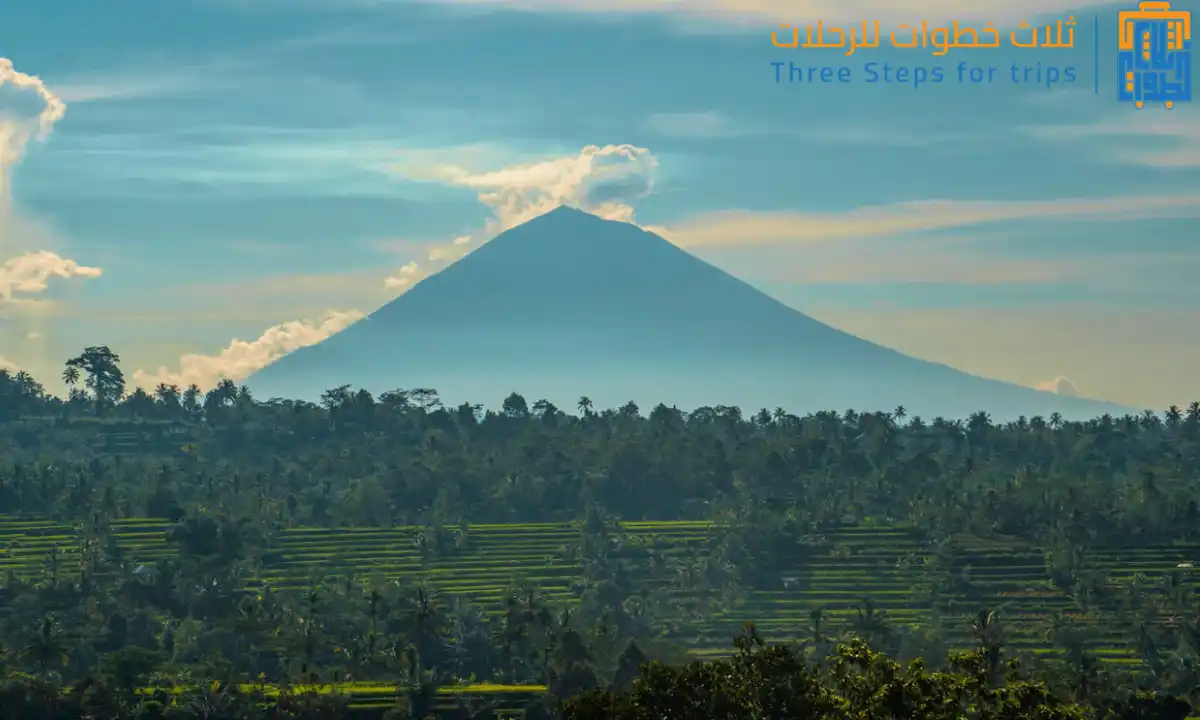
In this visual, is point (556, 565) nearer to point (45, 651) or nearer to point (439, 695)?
point (439, 695)

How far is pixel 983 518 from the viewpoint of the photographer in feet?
475

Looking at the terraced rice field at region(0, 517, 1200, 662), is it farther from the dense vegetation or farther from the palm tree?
the palm tree

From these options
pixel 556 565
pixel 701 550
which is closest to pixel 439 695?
pixel 556 565

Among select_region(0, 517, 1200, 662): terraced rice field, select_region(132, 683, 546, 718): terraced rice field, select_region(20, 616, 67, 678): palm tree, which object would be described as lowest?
select_region(132, 683, 546, 718): terraced rice field

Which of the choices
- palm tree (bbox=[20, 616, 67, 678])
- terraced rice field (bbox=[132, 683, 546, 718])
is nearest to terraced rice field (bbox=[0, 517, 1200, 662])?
terraced rice field (bbox=[132, 683, 546, 718])

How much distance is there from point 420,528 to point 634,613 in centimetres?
2726

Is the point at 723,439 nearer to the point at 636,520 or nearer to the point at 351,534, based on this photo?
the point at 636,520

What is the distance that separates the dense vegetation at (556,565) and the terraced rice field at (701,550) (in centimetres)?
35

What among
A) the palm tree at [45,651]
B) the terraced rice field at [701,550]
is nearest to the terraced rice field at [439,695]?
the palm tree at [45,651]

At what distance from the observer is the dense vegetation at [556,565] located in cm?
9906

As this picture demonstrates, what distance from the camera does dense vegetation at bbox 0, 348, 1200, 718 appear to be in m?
99.1

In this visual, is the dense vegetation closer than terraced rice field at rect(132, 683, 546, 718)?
No

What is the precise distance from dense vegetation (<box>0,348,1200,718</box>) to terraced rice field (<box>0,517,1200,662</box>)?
1.14 ft

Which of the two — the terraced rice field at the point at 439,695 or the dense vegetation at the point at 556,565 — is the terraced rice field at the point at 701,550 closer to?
the dense vegetation at the point at 556,565
